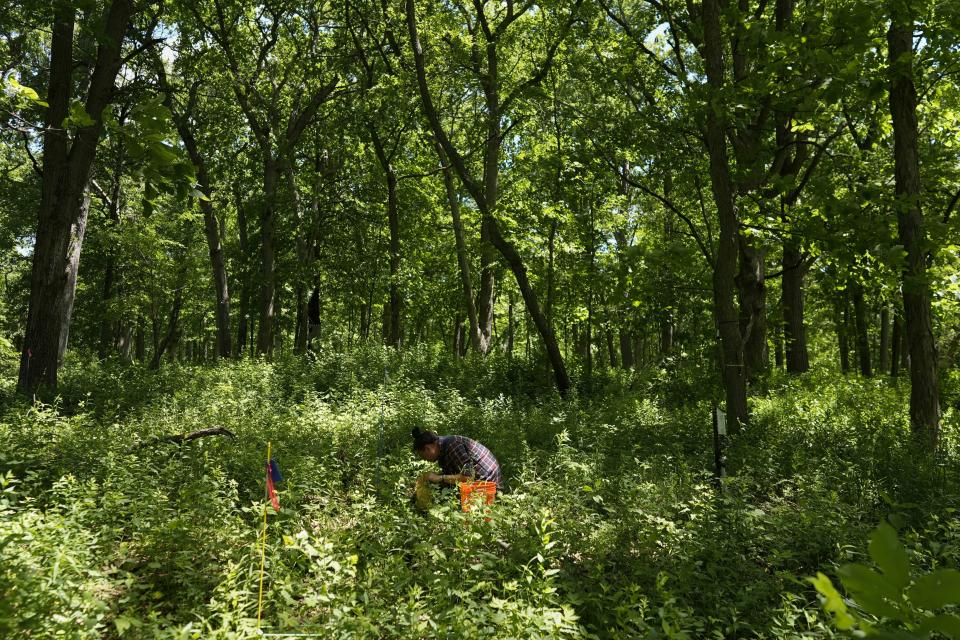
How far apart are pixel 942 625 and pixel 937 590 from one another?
7cm

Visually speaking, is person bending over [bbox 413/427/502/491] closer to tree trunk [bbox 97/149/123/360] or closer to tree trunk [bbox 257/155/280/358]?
tree trunk [bbox 257/155/280/358]

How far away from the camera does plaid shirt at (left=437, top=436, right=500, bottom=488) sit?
21.9 ft

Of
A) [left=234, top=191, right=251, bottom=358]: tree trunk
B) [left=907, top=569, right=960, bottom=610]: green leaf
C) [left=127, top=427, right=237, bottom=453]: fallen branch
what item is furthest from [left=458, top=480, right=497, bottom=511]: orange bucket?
[left=234, top=191, right=251, bottom=358]: tree trunk

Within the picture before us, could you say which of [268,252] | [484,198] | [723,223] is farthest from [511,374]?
[268,252]

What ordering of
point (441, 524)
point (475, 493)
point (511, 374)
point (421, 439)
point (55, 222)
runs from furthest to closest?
point (511, 374) < point (55, 222) < point (421, 439) < point (441, 524) < point (475, 493)

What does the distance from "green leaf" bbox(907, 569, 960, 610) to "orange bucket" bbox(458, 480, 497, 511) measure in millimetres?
4820

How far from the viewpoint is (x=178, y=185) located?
2.78 meters

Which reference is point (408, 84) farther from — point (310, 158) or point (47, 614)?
point (47, 614)

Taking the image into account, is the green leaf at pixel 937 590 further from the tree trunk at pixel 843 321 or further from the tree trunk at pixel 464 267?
the tree trunk at pixel 843 321

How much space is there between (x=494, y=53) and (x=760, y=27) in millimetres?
10508

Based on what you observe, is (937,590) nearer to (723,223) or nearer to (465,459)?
(465,459)

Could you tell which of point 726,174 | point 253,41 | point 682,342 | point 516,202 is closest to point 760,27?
point 726,174

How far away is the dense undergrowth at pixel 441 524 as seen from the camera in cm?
382

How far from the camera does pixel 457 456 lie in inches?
267
